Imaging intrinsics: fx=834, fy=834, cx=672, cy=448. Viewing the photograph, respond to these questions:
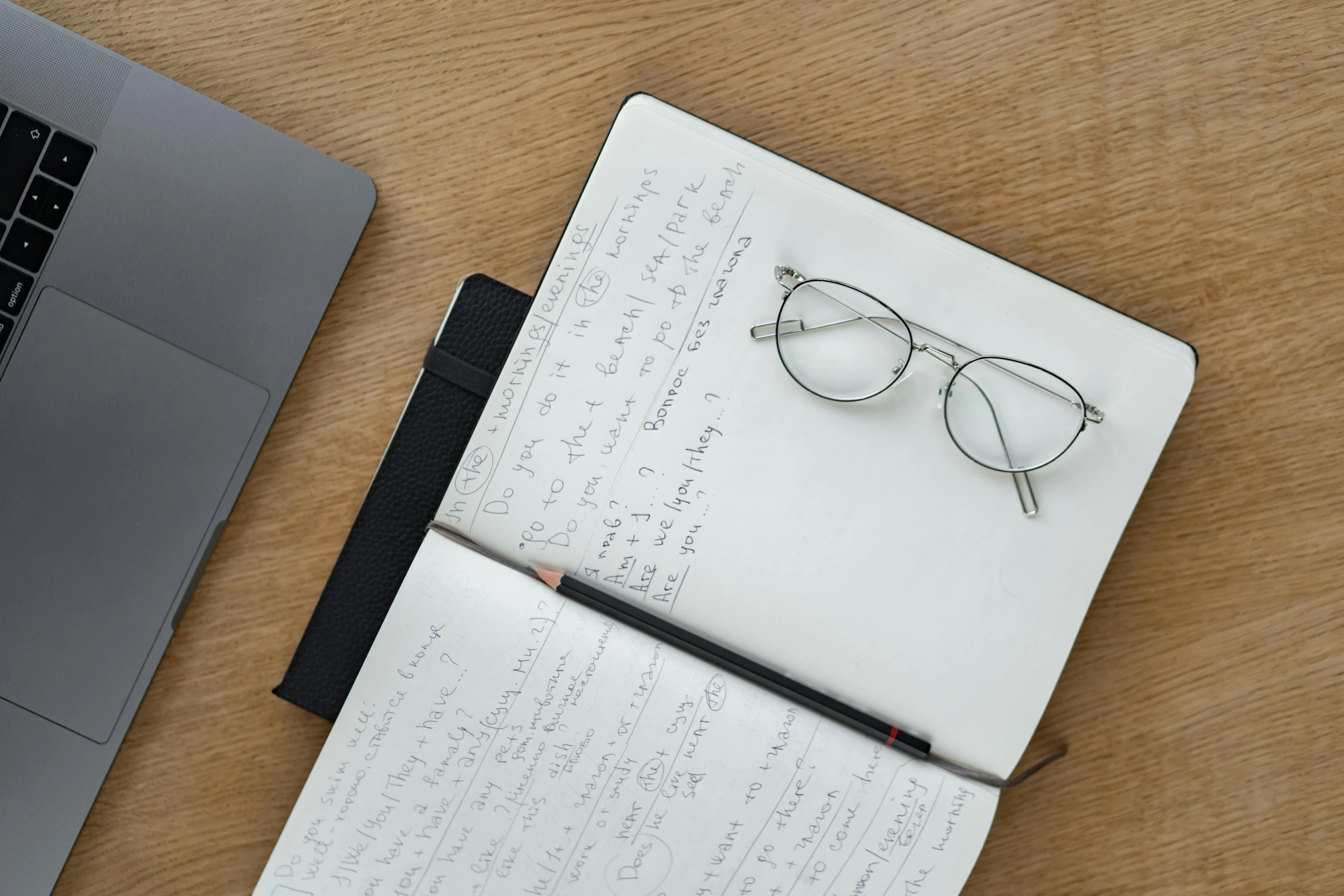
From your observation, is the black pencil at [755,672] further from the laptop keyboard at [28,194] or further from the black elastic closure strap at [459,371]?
the laptop keyboard at [28,194]

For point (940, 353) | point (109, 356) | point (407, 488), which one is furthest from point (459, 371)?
point (940, 353)

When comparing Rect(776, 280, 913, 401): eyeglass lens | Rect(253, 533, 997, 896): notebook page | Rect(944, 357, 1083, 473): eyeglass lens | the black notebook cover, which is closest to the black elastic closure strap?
the black notebook cover

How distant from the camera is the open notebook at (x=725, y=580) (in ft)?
1.93

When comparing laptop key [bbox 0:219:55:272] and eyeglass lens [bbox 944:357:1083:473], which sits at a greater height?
eyeglass lens [bbox 944:357:1083:473]

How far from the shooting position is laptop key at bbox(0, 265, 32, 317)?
58 centimetres

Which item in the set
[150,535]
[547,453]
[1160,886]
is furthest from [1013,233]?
[150,535]

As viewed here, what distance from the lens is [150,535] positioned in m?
0.60

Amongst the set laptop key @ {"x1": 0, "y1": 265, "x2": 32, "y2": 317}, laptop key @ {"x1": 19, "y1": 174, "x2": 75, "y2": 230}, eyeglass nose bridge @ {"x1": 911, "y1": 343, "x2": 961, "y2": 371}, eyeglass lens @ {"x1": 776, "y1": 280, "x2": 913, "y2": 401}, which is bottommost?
laptop key @ {"x1": 0, "y1": 265, "x2": 32, "y2": 317}

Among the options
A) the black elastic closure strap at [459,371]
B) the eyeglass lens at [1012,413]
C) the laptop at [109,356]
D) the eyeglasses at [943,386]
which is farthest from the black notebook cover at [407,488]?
the eyeglass lens at [1012,413]

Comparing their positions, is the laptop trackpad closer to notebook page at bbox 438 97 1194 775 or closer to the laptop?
the laptop

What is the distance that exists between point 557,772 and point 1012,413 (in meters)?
0.41

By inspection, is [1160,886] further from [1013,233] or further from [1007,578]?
[1013,233]

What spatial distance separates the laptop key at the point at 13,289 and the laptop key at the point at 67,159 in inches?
2.8

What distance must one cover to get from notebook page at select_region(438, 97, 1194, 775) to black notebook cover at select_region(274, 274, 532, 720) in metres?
0.03
